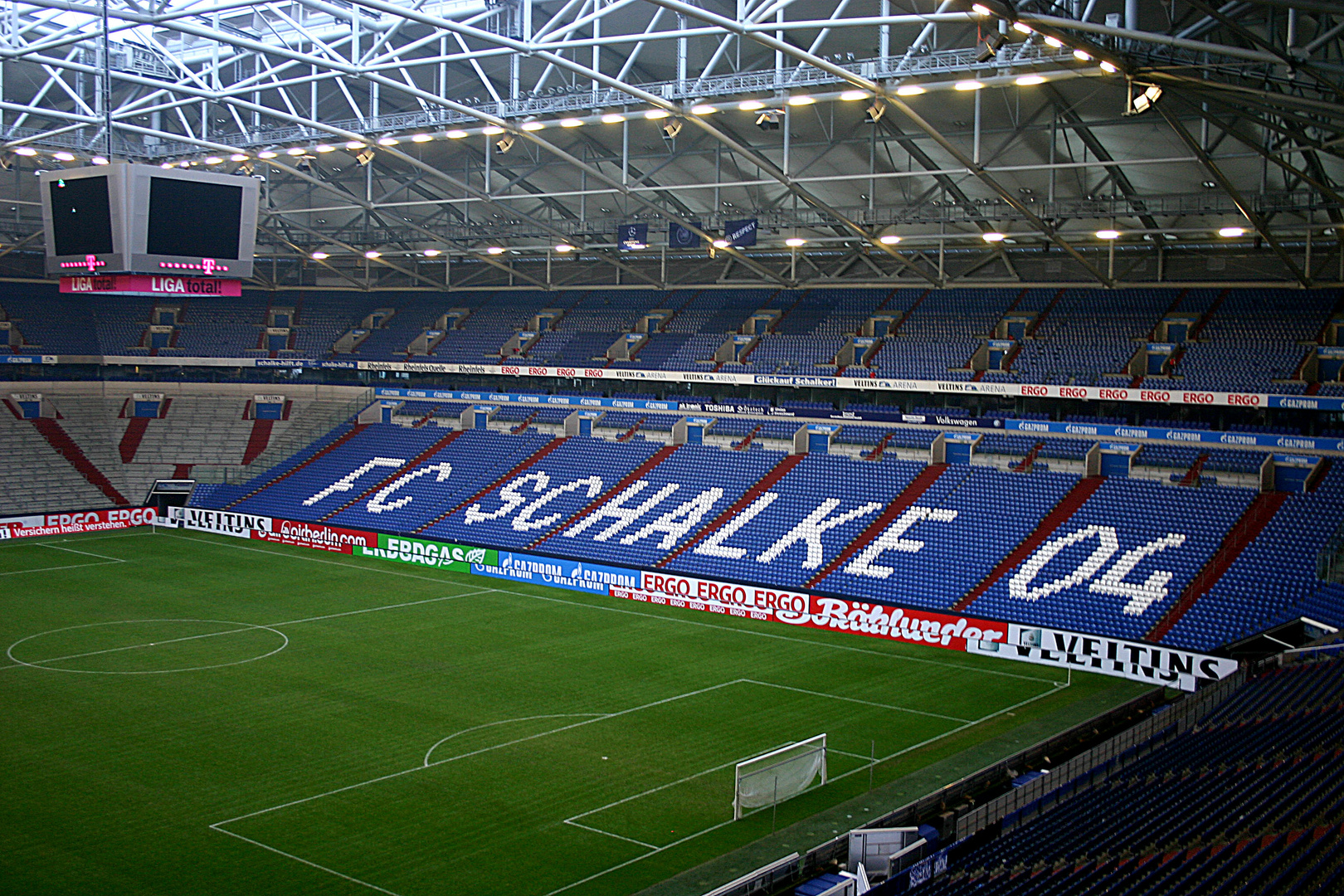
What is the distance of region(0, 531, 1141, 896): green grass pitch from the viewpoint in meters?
17.5

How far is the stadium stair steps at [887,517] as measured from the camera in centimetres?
3631

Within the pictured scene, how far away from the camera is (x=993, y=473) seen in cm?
3950

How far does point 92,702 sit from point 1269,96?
81.9 feet

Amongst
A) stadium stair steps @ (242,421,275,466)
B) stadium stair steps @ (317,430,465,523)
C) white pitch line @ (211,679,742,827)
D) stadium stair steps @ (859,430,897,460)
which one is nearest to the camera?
white pitch line @ (211,679,742,827)

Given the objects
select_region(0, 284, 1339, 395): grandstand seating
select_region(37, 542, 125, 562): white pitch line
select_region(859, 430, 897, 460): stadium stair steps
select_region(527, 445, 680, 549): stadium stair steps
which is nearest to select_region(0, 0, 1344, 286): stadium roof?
select_region(0, 284, 1339, 395): grandstand seating

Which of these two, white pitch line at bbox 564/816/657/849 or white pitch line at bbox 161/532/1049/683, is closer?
white pitch line at bbox 564/816/657/849

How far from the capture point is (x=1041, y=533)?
3566cm

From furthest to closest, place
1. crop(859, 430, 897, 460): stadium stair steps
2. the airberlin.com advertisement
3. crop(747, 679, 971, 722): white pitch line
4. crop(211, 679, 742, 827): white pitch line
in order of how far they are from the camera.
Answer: crop(859, 430, 897, 460): stadium stair steps < the airberlin.com advertisement < crop(747, 679, 971, 722): white pitch line < crop(211, 679, 742, 827): white pitch line


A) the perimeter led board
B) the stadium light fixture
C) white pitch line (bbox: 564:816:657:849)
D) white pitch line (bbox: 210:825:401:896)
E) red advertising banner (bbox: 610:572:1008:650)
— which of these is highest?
the stadium light fixture

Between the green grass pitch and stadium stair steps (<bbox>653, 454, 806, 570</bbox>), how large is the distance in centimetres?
294

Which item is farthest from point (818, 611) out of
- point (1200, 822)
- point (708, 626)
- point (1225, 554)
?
point (1200, 822)

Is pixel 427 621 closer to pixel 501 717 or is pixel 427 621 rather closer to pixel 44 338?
pixel 501 717

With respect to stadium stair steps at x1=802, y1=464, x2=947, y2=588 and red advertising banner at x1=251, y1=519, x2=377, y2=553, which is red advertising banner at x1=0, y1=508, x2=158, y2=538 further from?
stadium stair steps at x1=802, y1=464, x2=947, y2=588

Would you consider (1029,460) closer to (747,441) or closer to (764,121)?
(747,441)
